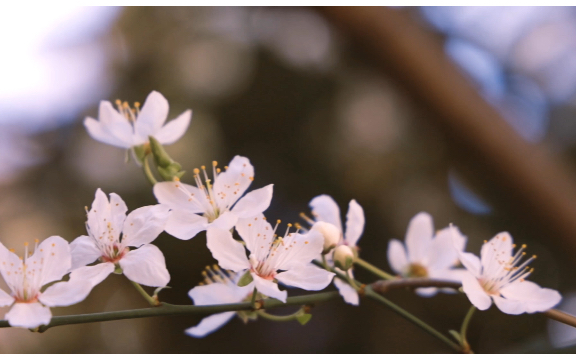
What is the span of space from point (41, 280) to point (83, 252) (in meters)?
0.05

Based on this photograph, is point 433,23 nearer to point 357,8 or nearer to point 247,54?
point 357,8

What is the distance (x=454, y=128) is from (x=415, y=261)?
0.48 meters

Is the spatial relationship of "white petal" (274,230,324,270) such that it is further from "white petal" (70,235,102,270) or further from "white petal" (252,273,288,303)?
"white petal" (70,235,102,270)

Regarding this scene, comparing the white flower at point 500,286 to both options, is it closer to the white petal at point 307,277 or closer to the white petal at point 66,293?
the white petal at point 307,277

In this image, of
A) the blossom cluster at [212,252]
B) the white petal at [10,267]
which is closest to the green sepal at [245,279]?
the blossom cluster at [212,252]

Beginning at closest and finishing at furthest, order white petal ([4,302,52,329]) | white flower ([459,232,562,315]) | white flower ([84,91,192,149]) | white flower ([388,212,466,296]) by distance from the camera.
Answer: white petal ([4,302,52,329]) → white flower ([459,232,562,315]) → white flower ([84,91,192,149]) → white flower ([388,212,466,296])

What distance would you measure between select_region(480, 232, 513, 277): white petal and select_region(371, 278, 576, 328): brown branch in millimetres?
66

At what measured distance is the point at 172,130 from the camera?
25.5 inches

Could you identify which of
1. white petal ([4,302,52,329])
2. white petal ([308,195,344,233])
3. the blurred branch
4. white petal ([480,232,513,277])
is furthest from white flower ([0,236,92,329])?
the blurred branch

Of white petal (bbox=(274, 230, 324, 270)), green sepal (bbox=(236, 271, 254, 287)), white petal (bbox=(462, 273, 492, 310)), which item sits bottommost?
green sepal (bbox=(236, 271, 254, 287))

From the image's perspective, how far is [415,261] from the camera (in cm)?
78

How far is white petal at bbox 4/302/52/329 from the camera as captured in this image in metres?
0.40

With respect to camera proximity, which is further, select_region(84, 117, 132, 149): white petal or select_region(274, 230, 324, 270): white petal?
select_region(84, 117, 132, 149): white petal

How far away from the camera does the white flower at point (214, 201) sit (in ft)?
1.58
